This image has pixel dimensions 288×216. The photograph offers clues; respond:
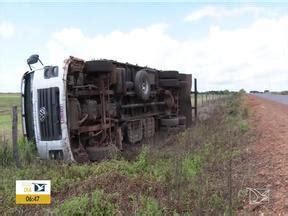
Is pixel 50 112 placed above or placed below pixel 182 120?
above

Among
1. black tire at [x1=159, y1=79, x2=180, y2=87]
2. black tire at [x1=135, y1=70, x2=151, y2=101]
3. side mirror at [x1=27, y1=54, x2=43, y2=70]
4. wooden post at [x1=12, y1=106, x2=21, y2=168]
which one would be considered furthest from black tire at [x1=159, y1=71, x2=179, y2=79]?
wooden post at [x1=12, y1=106, x2=21, y2=168]

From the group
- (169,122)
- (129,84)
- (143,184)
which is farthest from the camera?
(169,122)

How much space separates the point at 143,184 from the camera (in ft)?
25.4

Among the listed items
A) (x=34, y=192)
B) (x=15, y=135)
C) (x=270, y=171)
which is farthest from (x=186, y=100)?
(x=34, y=192)

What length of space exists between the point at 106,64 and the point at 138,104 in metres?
3.21

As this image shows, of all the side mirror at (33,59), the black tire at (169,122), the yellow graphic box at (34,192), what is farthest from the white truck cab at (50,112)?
the black tire at (169,122)

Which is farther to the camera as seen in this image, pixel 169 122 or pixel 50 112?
pixel 169 122

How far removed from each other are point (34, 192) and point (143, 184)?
282cm

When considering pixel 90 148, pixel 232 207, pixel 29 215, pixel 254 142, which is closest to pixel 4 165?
pixel 90 148

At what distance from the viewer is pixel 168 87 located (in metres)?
19.0

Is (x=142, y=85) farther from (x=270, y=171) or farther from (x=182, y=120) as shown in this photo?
(x=270, y=171)

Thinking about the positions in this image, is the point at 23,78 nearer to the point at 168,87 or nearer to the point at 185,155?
the point at 185,155

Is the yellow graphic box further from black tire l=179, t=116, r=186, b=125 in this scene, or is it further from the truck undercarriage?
black tire l=179, t=116, r=186, b=125

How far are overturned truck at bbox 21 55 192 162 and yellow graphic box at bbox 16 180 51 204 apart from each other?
613 centimetres
